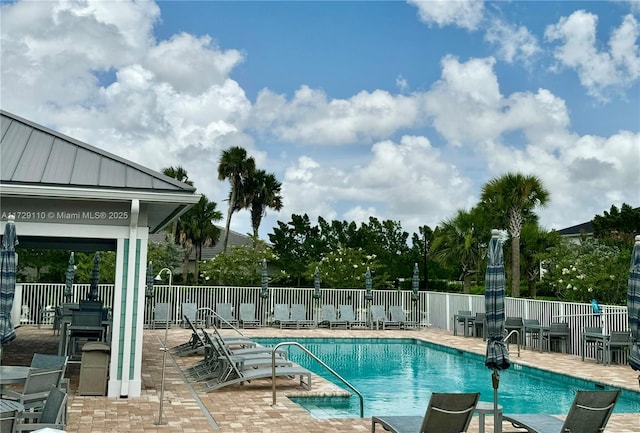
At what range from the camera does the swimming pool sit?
11180mm

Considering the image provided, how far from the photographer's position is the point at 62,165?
1055cm

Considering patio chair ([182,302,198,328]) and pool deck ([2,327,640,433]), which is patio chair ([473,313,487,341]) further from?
patio chair ([182,302,198,328])

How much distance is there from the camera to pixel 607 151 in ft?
86.4

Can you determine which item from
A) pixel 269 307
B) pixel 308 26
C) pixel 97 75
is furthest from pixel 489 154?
pixel 97 75

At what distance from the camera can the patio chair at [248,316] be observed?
23.9 metres

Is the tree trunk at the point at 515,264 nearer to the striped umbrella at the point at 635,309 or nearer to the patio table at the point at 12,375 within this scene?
the striped umbrella at the point at 635,309

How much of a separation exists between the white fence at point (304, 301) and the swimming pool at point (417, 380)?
273 centimetres

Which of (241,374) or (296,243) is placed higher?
(296,243)

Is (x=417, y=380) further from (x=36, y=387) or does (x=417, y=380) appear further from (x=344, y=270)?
(x=344, y=270)

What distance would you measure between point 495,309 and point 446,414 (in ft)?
4.48

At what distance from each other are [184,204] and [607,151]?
816 inches

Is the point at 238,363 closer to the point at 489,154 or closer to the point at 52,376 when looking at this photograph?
the point at 52,376

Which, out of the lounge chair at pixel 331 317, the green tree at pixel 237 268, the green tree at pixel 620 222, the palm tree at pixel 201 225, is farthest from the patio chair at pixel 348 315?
the green tree at pixel 620 222

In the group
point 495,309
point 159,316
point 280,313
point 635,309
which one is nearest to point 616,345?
point 635,309
